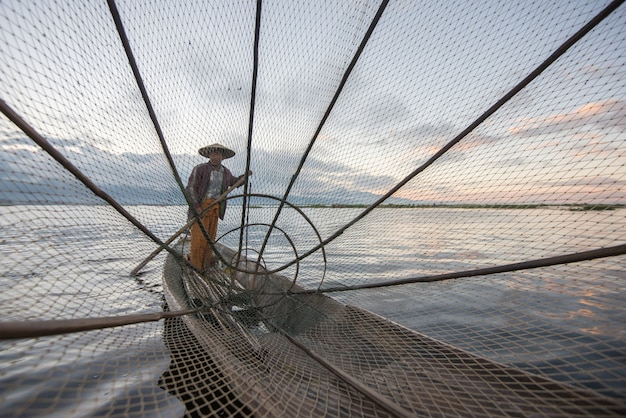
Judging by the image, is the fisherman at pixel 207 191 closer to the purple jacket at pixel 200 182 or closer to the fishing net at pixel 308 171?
the purple jacket at pixel 200 182

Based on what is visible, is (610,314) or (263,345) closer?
(263,345)

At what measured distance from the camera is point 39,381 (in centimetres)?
253

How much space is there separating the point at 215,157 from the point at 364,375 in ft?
13.4

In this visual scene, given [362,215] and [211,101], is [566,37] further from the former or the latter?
[211,101]

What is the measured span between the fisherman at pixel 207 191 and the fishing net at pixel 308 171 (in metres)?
0.60

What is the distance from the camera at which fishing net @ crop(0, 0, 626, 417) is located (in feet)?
6.33

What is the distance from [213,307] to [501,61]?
3.82 m

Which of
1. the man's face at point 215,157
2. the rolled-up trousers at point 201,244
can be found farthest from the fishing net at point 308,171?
the man's face at point 215,157

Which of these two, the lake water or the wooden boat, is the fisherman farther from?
the wooden boat

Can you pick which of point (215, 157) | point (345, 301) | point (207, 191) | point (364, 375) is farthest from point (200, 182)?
point (364, 375)

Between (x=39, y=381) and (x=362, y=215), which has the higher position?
(x=362, y=215)

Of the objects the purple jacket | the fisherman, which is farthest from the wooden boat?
the purple jacket

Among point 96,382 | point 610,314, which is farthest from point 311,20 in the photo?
point 610,314

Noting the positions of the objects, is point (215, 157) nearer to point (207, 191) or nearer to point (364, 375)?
point (207, 191)
